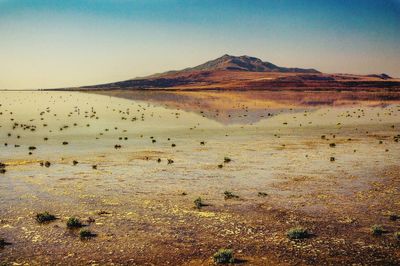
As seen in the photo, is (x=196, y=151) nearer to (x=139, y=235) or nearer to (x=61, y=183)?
(x=61, y=183)

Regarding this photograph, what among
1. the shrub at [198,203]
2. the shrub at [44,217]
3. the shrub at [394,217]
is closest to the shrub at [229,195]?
the shrub at [198,203]

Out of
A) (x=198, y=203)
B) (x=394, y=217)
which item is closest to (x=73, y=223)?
(x=198, y=203)

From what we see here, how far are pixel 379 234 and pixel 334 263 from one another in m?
3.13

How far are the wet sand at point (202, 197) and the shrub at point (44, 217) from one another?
0.30 metres

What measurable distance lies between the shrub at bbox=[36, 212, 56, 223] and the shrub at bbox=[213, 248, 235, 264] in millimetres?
7485

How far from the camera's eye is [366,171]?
83.0 feet

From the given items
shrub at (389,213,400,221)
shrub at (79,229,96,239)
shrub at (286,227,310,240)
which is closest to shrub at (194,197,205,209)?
shrub at (286,227,310,240)

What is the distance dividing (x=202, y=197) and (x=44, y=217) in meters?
7.20

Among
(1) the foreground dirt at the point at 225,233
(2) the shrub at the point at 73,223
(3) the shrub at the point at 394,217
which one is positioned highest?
(2) the shrub at the point at 73,223

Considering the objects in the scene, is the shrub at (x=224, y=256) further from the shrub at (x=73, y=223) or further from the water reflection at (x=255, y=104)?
the water reflection at (x=255, y=104)

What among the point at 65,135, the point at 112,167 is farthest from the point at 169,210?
the point at 65,135

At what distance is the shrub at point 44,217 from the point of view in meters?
16.4

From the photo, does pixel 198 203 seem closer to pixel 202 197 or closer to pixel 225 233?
pixel 202 197

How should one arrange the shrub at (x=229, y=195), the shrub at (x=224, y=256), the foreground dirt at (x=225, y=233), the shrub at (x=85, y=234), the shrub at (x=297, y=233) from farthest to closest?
the shrub at (x=229, y=195) < the shrub at (x=85, y=234) < the shrub at (x=297, y=233) < the foreground dirt at (x=225, y=233) < the shrub at (x=224, y=256)
